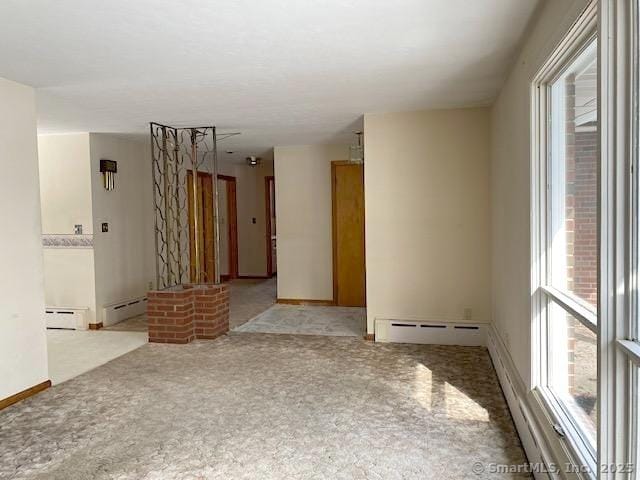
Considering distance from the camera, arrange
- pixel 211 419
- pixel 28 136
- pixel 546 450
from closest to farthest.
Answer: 1. pixel 546 450
2. pixel 211 419
3. pixel 28 136

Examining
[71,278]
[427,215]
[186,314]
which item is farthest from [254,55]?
[71,278]

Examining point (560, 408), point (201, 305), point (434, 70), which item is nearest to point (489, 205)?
point (434, 70)

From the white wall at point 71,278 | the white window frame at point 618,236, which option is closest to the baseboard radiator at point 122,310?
the white wall at point 71,278

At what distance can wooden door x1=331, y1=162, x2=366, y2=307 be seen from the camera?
649 cm

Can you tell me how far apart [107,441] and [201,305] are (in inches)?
91.1

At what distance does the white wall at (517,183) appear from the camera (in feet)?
7.39

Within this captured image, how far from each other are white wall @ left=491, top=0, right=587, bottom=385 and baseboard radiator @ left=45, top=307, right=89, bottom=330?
15.5 ft

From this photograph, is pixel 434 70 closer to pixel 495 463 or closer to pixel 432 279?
pixel 432 279

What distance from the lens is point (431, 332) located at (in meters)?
4.68

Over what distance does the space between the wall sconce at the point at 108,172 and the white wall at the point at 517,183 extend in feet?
14.7

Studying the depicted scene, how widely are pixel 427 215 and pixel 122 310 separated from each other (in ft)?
13.5

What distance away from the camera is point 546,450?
6.77ft

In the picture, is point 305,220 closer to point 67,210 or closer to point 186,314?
point 186,314

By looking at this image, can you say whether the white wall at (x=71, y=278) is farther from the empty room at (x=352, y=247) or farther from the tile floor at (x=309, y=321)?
the tile floor at (x=309, y=321)
